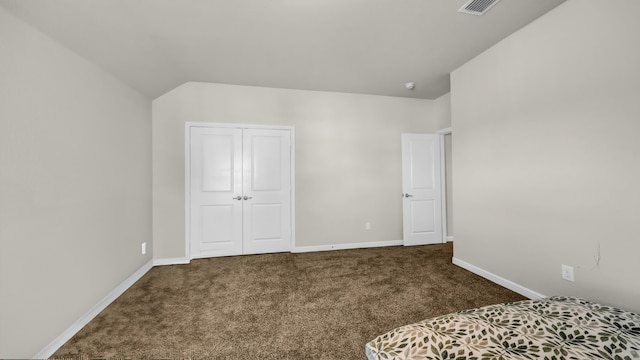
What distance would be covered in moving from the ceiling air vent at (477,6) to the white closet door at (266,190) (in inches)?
102

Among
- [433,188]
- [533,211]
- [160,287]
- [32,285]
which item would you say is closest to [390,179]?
[433,188]

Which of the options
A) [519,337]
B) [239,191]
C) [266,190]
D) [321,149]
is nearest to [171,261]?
[239,191]

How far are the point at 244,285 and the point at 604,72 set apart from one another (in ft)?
11.9

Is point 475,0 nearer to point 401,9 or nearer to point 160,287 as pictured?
point 401,9

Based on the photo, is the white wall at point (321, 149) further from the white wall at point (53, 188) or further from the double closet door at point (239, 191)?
the white wall at point (53, 188)

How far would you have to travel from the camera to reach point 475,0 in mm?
1954

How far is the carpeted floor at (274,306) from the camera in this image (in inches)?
66.3

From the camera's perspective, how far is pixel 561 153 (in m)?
2.07

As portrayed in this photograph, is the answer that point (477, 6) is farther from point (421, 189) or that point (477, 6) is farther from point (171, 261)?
point (171, 261)

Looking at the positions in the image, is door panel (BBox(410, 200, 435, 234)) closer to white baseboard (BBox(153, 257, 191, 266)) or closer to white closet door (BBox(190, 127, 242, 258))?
white closet door (BBox(190, 127, 242, 258))

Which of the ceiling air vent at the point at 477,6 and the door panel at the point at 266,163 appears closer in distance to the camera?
the ceiling air vent at the point at 477,6

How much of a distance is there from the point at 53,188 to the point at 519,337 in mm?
3037

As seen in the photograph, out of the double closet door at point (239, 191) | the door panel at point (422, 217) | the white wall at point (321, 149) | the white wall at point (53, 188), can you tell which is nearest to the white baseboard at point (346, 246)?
the white wall at point (321, 149)

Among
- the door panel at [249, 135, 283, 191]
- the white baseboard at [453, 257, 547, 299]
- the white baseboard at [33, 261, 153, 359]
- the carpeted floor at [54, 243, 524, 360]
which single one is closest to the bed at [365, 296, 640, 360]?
the carpeted floor at [54, 243, 524, 360]
